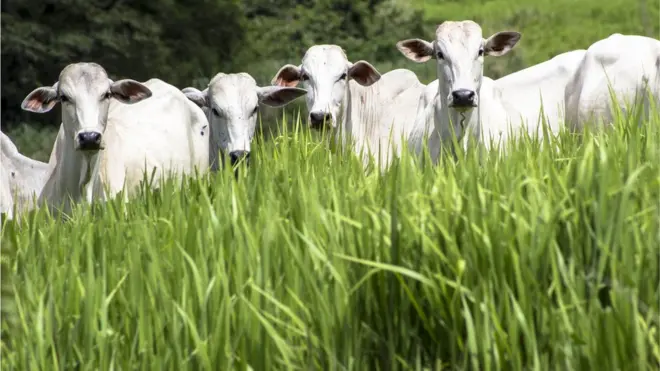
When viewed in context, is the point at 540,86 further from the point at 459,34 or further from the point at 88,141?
the point at 88,141

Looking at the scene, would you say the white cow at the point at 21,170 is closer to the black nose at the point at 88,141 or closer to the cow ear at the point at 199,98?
the cow ear at the point at 199,98

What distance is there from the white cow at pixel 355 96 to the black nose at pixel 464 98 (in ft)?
2.23

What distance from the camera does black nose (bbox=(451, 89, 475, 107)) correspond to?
730 centimetres

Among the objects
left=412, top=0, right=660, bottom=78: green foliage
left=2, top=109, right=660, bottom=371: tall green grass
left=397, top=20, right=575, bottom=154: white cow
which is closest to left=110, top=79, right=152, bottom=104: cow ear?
left=397, top=20, right=575, bottom=154: white cow

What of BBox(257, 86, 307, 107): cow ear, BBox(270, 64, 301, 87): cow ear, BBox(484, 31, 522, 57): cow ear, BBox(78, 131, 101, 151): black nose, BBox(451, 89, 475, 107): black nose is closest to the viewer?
BBox(78, 131, 101, 151): black nose

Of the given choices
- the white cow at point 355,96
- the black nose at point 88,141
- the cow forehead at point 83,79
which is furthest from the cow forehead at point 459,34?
the black nose at point 88,141

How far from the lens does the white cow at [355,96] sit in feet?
27.5

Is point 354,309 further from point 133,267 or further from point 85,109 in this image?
point 85,109

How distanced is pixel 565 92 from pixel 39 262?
490 centimetres

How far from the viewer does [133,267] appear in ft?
14.7

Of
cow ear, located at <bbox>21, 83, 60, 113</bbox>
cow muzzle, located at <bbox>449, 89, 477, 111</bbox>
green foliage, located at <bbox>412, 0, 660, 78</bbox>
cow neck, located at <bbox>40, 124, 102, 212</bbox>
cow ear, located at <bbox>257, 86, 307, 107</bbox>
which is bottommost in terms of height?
cow neck, located at <bbox>40, 124, 102, 212</bbox>

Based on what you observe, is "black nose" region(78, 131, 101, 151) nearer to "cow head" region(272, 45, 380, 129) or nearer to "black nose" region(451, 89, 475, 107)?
"cow head" region(272, 45, 380, 129)

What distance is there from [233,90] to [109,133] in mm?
752

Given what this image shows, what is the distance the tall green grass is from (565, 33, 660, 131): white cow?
380 cm
